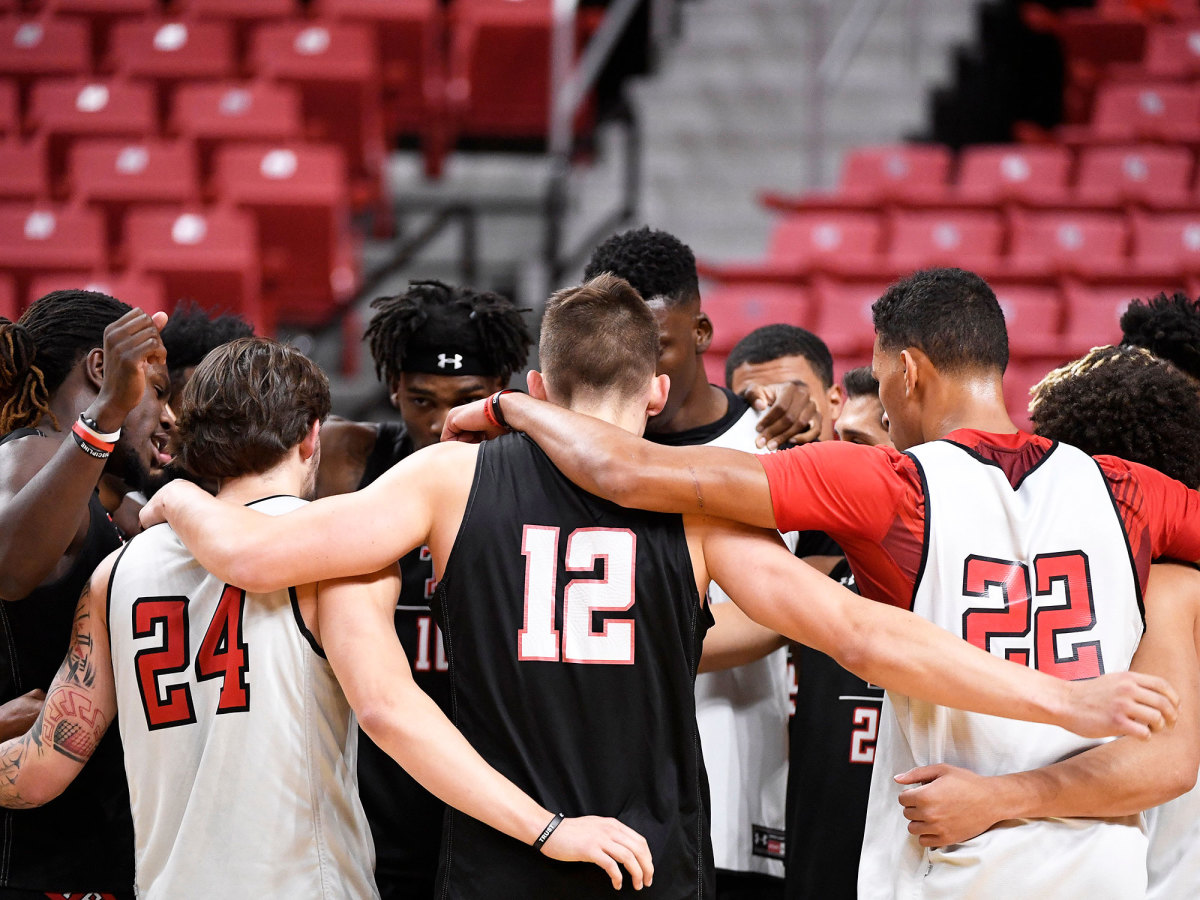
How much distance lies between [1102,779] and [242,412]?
1.92 meters

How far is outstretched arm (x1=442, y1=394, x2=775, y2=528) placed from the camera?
2.53 metres

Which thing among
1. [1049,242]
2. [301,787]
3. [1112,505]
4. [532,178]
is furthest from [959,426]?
[532,178]

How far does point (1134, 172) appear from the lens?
29.7 ft

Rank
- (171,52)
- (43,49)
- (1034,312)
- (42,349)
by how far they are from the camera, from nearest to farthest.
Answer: (42,349), (1034,312), (171,52), (43,49)

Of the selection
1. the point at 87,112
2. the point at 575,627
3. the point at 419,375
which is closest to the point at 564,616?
the point at 575,627

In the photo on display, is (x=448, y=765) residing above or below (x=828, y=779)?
above

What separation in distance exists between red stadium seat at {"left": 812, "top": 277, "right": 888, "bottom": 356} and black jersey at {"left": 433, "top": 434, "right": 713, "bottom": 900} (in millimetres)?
5001

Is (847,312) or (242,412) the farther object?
(847,312)

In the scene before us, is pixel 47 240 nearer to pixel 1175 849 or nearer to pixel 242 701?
pixel 242 701

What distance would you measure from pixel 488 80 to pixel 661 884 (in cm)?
869

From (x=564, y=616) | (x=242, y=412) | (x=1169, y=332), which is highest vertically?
(x=1169, y=332)

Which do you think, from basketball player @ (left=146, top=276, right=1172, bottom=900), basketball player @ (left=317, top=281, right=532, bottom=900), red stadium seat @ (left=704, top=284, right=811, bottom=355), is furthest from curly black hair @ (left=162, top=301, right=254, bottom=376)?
red stadium seat @ (left=704, top=284, right=811, bottom=355)

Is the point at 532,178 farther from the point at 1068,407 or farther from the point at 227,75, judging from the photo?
the point at 1068,407

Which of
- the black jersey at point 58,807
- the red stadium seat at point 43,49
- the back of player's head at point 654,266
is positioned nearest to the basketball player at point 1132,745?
the back of player's head at point 654,266
